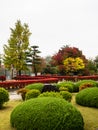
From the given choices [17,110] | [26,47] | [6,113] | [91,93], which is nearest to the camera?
[17,110]

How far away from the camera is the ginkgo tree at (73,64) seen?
53016 mm

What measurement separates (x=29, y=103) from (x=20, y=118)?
691mm

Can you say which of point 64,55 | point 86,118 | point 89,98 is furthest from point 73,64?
point 86,118

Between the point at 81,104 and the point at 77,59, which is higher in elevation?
the point at 77,59

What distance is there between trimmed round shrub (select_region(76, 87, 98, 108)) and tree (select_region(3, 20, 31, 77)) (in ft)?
102

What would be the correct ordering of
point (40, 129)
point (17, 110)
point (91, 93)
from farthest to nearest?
point (91, 93) < point (17, 110) < point (40, 129)

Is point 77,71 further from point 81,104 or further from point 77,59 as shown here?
point 81,104

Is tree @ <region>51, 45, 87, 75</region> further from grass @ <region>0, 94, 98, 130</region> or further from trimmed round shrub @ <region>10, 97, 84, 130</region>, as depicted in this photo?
trimmed round shrub @ <region>10, 97, 84, 130</region>

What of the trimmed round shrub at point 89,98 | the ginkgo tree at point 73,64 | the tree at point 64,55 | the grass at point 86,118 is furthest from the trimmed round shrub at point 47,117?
the tree at point 64,55

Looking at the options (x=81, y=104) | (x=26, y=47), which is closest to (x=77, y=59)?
(x=26, y=47)

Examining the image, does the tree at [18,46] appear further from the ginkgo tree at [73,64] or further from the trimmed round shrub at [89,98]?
the trimmed round shrub at [89,98]

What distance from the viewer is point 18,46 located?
45.6 metres

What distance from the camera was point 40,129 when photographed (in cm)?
863

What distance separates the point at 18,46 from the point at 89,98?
108 ft
